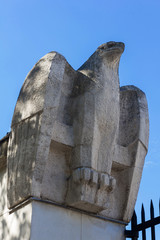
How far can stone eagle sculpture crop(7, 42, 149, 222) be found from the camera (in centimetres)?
562

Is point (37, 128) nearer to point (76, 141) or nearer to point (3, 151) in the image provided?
point (76, 141)

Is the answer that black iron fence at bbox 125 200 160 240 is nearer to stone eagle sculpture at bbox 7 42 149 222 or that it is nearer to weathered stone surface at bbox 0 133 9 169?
stone eagle sculpture at bbox 7 42 149 222

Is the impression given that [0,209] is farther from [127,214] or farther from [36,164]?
[127,214]

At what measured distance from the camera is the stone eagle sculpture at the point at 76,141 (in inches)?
221

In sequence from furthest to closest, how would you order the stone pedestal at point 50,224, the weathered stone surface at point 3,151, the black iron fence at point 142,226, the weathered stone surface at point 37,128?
1. the weathered stone surface at point 3,151
2. the black iron fence at point 142,226
3. the weathered stone surface at point 37,128
4. the stone pedestal at point 50,224

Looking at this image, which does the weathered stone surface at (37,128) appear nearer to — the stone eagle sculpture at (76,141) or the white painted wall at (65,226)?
the stone eagle sculpture at (76,141)

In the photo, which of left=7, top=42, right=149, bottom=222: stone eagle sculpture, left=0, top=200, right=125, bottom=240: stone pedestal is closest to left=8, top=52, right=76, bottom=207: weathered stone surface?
left=7, top=42, right=149, bottom=222: stone eagle sculpture

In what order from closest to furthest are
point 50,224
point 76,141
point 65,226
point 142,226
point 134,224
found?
point 50,224
point 65,226
point 76,141
point 142,226
point 134,224

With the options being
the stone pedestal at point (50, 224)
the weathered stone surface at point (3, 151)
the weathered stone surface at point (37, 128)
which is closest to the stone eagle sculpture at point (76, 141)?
the weathered stone surface at point (37, 128)

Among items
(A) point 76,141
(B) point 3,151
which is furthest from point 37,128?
(B) point 3,151

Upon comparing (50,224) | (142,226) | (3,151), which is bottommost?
(50,224)

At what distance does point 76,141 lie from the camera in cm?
592

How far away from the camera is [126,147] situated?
6543 millimetres

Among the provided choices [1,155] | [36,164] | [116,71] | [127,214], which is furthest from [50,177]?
[116,71]
